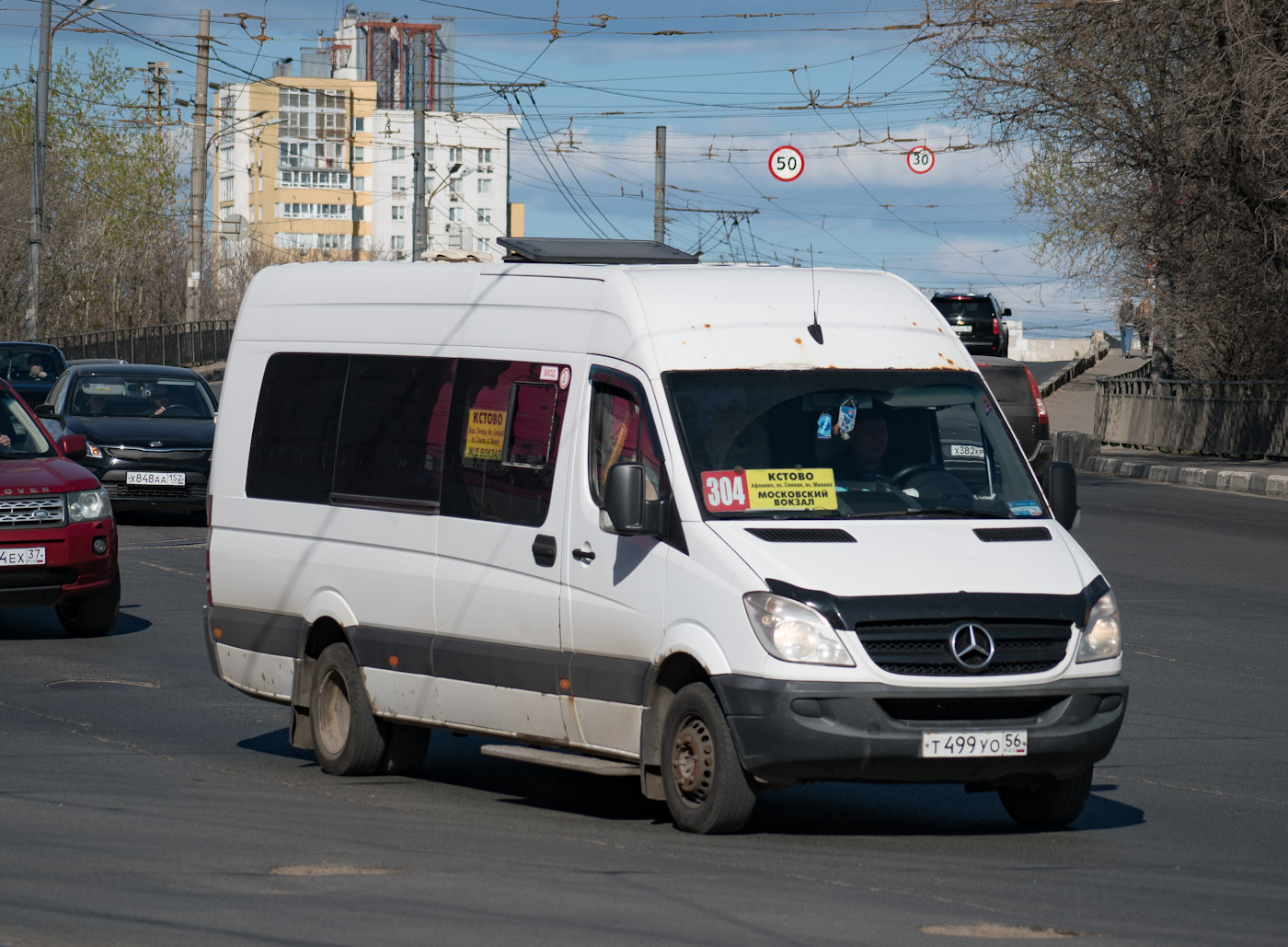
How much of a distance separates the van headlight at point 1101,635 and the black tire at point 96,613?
8112 mm

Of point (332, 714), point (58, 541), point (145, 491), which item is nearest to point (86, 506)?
point (58, 541)

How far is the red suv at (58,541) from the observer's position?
13.0 metres

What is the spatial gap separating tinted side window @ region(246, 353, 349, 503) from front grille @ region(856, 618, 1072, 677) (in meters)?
3.19

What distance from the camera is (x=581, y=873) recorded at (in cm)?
646

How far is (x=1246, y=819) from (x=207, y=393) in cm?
1681

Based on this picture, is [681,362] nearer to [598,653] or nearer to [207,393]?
[598,653]

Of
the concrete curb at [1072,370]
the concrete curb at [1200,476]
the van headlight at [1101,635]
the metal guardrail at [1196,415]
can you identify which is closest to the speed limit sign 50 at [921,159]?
the metal guardrail at [1196,415]

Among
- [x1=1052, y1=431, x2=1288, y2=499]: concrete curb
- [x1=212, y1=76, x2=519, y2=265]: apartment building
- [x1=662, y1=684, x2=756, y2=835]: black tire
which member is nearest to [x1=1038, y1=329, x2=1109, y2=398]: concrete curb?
[x1=1052, y1=431, x2=1288, y2=499]: concrete curb

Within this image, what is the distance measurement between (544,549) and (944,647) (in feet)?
5.76

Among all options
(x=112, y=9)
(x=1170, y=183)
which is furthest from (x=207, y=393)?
(x=112, y=9)

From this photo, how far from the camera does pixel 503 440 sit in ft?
26.7

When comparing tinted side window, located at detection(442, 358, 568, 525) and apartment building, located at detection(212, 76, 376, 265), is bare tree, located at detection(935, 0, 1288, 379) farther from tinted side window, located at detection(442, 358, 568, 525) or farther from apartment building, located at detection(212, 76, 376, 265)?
apartment building, located at detection(212, 76, 376, 265)

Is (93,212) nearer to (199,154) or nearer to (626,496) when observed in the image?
(199,154)

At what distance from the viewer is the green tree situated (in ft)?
216
